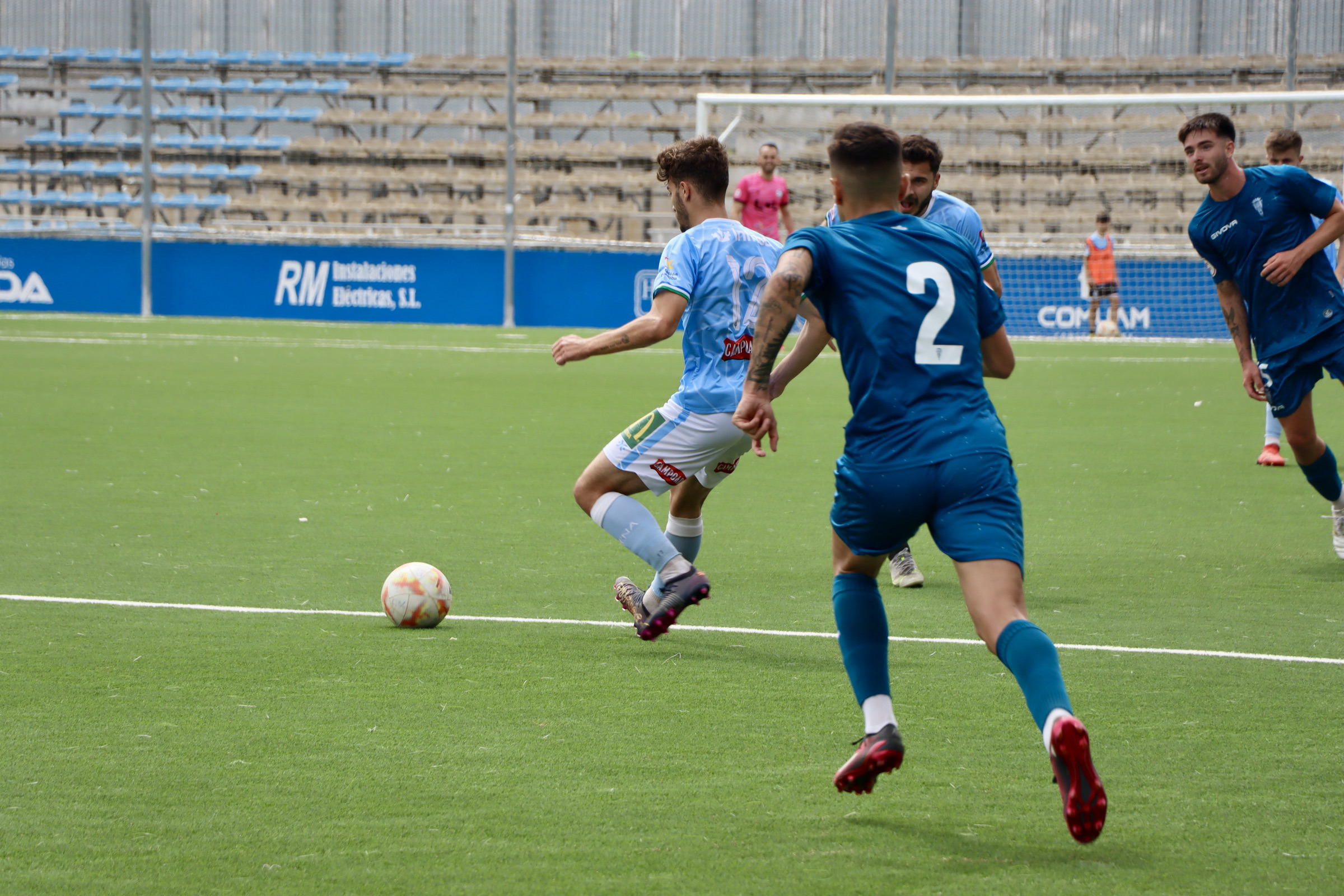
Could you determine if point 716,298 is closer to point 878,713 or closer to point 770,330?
point 770,330

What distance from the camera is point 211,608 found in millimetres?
5762

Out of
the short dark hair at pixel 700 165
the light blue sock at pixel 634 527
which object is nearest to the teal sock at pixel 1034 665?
the light blue sock at pixel 634 527

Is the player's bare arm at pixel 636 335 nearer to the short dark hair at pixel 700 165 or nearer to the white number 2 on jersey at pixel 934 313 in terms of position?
the short dark hair at pixel 700 165

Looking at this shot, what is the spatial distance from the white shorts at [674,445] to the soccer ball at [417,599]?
808mm

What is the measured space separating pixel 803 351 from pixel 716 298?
98 centimetres

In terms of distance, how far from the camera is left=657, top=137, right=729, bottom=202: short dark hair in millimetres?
5359

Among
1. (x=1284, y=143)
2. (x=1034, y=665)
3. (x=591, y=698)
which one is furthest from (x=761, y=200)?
(x=1034, y=665)

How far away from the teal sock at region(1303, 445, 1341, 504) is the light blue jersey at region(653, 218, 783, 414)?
10.4ft

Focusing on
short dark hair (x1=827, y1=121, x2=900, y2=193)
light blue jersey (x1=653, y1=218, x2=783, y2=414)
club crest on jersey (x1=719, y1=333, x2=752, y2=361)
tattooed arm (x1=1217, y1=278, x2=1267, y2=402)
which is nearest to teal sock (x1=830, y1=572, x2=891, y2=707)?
short dark hair (x1=827, y1=121, x2=900, y2=193)

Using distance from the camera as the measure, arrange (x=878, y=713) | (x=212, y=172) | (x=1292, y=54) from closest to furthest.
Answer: (x=878, y=713) < (x=1292, y=54) < (x=212, y=172)

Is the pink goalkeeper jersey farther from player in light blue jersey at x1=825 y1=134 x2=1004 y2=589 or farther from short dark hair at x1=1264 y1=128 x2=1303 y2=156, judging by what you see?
player in light blue jersey at x1=825 y1=134 x2=1004 y2=589

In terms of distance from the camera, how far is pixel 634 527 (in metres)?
5.41

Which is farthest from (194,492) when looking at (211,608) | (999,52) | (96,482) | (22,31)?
(22,31)

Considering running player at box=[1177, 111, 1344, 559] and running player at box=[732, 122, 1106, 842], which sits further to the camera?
running player at box=[1177, 111, 1344, 559]
